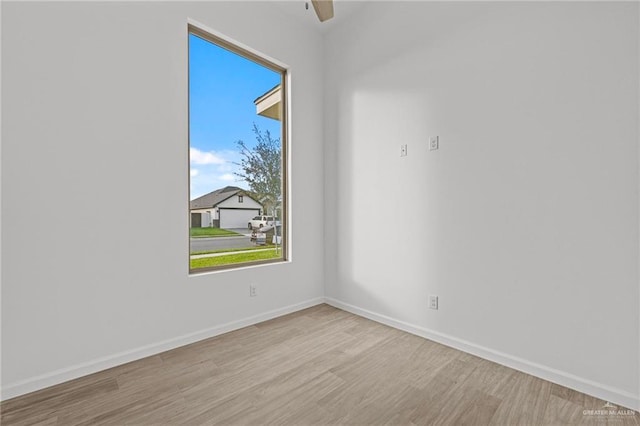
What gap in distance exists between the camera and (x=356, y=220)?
323 centimetres

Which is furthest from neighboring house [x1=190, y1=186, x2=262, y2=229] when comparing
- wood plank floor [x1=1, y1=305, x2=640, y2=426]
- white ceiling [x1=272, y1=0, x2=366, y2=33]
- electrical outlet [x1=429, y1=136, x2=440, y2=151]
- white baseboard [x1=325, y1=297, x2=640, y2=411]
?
white ceiling [x1=272, y1=0, x2=366, y2=33]

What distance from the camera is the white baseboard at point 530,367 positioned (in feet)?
5.69

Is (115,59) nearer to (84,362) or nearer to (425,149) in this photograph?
(84,362)

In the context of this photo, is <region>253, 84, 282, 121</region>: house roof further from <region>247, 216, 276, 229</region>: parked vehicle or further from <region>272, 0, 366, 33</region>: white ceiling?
<region>247, 216, 276, 229</region>: parked vehicle

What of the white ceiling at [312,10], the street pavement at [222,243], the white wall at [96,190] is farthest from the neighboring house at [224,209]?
the white ceiling at [312,10]

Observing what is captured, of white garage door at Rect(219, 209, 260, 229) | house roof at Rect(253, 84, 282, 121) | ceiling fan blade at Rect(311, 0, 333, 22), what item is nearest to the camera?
ceiling fan blade at Rect(311, 0, 333, 22)

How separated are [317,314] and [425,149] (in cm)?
196

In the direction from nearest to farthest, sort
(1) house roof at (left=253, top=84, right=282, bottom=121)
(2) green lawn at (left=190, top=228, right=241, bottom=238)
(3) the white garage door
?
(2) green lawn at (left=190, top=228, right=241, bottom=238) → (3) the white garage door → (1) house roof at (left=253, top=84, right=282, bottom=121)

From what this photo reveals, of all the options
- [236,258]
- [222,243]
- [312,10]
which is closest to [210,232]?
[222,243]

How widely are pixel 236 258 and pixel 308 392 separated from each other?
4.97 feet

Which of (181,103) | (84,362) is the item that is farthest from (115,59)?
(84,362)

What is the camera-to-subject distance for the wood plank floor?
162 cm

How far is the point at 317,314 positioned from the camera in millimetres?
3199

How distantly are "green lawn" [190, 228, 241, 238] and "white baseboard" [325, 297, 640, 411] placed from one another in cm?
169
